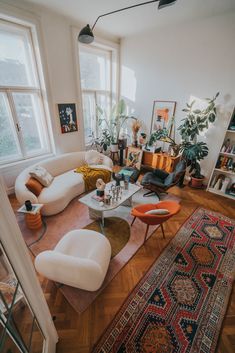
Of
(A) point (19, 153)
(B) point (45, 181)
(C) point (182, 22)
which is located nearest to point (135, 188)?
(B) point (45, 181)

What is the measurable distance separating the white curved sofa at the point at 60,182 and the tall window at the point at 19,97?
26.7 inches

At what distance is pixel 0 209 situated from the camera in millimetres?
725

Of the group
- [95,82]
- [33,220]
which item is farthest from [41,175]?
[95,82]

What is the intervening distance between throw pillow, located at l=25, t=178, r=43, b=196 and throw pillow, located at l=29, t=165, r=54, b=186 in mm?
100

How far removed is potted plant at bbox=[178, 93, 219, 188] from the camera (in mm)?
3528

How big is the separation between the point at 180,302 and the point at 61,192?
2.39 metres

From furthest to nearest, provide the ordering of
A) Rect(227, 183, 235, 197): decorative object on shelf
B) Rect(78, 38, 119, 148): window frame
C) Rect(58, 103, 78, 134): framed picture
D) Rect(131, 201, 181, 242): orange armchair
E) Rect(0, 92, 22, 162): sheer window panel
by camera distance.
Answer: Rect(78, 38, 119, 148): window frame < Rect(58, 103, 78, 134): framed picture < Rect(227, 183, 235, 197): decorative object on shelf < Rect(0, 92, 22, 162): sheer window panel < Rect(131, 201, 181, 242): orange armchair

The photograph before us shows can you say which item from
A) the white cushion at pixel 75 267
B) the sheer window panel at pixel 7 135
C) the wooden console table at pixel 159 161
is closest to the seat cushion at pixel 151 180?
the wooden console table at pixel 159 161

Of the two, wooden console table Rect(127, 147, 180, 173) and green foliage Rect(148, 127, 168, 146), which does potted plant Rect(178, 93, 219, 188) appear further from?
green foliage Rect(148, 127, 168, 146)

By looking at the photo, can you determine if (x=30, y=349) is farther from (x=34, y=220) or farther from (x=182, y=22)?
(x=182, y=22)

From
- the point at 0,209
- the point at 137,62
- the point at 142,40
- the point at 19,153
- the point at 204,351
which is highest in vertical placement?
the point at 142,40

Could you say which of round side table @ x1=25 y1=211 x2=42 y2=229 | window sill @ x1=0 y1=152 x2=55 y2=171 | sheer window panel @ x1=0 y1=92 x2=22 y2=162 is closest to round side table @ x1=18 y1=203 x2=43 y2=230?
round side table @ x1=25 y1=211 x2=42 y2=229

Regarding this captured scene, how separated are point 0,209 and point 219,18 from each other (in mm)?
4671

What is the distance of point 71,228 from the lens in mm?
2734
